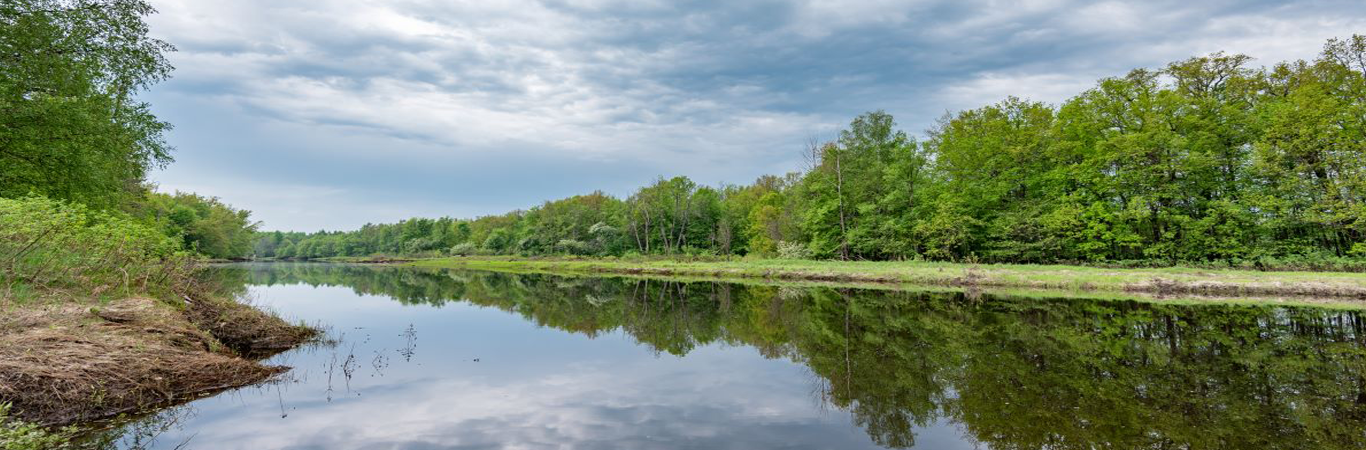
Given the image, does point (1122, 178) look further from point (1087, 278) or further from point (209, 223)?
point (209, 223)

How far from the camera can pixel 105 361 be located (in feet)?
21.0

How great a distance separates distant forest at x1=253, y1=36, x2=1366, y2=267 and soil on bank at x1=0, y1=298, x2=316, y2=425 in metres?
35.2

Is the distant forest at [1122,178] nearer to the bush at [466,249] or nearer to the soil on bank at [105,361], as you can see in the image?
the soil on bank at [105,361]

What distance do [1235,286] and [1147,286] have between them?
7.86ft

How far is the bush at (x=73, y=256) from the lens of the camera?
8188 millimetres

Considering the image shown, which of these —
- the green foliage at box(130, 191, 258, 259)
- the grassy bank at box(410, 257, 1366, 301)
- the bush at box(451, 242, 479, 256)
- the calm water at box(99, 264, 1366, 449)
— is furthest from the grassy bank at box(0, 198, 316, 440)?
the bush at box(451, 242, 479, 256)

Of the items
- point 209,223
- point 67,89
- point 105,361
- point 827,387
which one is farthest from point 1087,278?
point 209,223

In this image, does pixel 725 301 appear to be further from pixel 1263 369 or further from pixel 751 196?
pixel 751 196

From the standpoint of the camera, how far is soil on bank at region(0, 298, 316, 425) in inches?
223

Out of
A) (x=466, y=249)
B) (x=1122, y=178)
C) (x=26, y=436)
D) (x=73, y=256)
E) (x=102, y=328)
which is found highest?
(x=1122, y=178)

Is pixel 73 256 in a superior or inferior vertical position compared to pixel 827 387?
superior

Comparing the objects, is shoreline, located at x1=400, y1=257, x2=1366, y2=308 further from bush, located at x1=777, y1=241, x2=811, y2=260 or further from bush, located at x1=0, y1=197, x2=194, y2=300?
bush, located at x1=0, y1=197, x2=194, y2=300

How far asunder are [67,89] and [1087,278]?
110 ft

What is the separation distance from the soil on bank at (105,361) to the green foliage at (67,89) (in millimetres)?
5858
